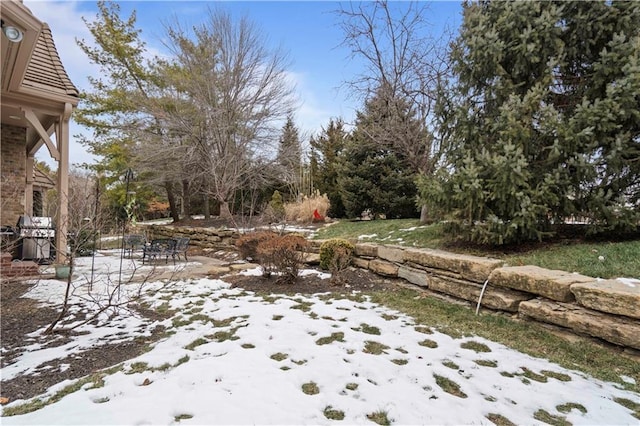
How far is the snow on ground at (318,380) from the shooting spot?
1931 millimetres

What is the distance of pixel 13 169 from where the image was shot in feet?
27.2

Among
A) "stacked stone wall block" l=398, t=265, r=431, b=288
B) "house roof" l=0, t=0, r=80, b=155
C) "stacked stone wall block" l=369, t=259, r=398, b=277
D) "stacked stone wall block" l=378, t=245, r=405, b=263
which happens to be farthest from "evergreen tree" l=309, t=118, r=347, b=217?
"house roof" l=0, t=0, r=80, b=155

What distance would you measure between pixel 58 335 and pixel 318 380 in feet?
9.46

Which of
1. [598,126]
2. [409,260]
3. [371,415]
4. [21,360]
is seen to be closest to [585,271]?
[598,126]

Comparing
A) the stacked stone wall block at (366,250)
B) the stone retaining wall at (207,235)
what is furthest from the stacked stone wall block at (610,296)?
the stone retaining wall at (207,235)

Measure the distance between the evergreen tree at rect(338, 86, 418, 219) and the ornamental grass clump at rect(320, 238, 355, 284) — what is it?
3950 millimetres

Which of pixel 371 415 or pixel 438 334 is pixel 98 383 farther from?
pixel 438 334

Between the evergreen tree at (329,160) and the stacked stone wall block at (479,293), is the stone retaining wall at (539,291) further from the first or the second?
the evergreen tree at (329,160)

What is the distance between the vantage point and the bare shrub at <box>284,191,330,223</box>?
36.0 ft

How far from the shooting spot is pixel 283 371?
244 cm

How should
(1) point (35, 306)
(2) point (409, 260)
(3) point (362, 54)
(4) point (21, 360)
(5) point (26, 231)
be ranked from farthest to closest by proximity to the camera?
(3) point (362, 54)
(5) point (26, 231)
(2) point (409, 260)
(1) point (35, 306)
(4) point (21, 360)

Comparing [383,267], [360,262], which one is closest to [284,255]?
[360,262]

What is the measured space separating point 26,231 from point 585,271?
9.64 m

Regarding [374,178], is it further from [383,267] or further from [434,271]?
[434,271]
